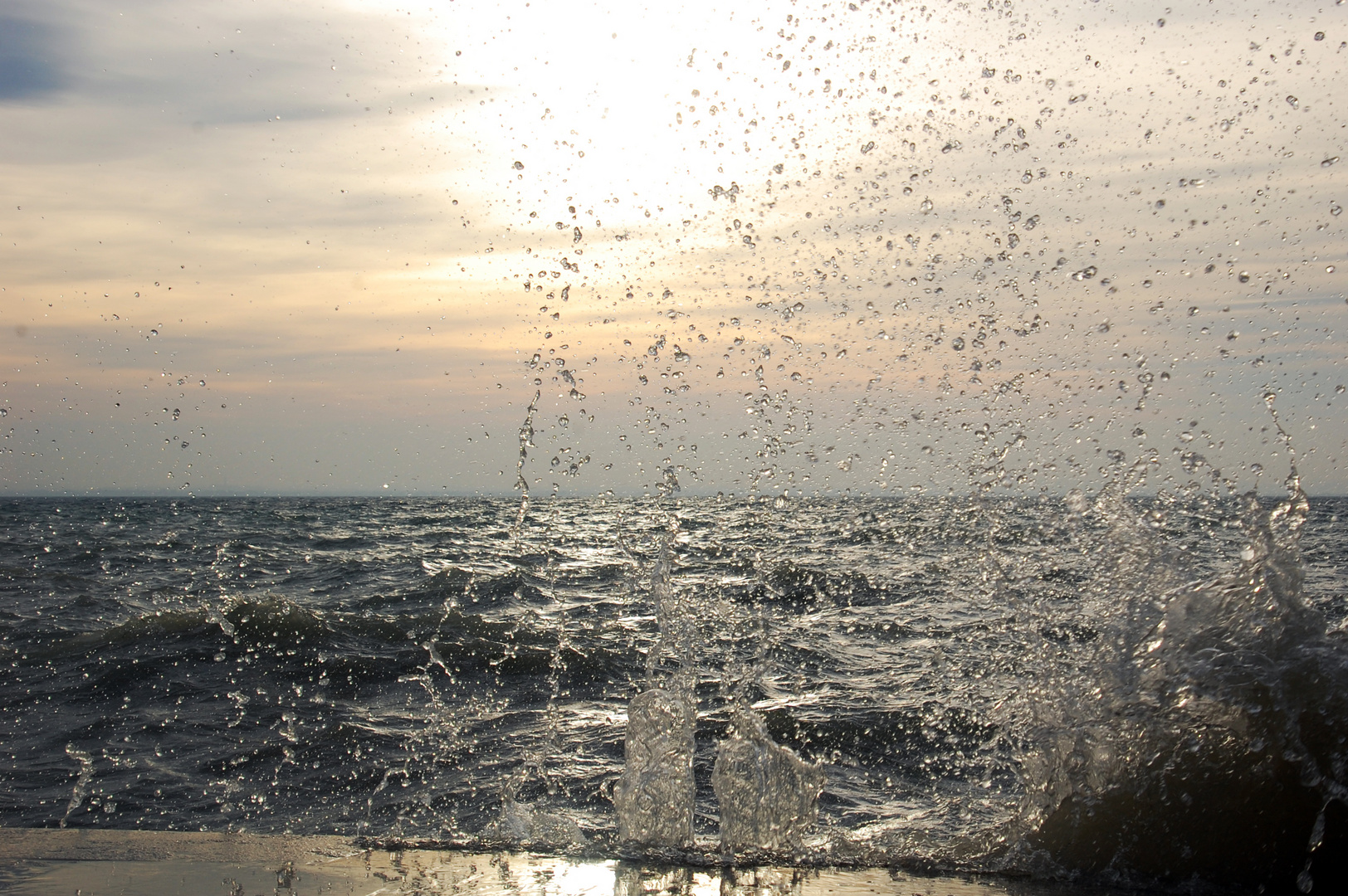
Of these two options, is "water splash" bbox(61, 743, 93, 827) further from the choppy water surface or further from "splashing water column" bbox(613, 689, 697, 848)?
"splashing water column" bbox(613, 689, 697, 848)

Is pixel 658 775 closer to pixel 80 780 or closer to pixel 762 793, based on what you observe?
pixel 762 793

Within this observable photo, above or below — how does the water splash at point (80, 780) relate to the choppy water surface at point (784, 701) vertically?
below

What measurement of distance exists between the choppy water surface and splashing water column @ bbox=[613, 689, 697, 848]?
155 mm

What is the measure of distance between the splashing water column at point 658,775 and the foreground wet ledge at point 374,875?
1.40 ft

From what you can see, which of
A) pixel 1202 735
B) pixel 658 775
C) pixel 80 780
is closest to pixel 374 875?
pixel 658 775

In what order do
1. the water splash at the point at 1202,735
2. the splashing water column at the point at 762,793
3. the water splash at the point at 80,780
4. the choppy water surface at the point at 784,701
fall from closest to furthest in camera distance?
the water splash at the point at 1202,735, the choppy water surface at the point at 784,701, the splashing water column at the point at 762,793, the water splash at the point at 80,780

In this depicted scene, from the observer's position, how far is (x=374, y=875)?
102 inches

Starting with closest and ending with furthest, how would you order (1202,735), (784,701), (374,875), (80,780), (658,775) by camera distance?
(374,875) < (1202,735) < (658,775) < (80,780) < (784,701)

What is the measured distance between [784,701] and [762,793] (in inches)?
123

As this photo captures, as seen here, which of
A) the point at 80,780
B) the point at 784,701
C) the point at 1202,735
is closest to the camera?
the point at 1202,735

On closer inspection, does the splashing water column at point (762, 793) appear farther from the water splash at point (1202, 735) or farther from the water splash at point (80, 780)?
the water splash at point (80, 780)

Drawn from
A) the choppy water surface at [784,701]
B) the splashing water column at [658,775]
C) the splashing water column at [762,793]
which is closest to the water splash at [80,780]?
the choppy water surface at [784,701]

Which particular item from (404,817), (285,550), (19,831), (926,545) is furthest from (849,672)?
(285,550)

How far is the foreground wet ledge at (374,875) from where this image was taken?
2461 millimetres
